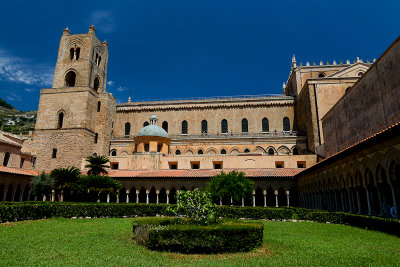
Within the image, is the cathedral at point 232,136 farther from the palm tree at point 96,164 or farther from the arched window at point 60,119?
the palm tree at point 96,164

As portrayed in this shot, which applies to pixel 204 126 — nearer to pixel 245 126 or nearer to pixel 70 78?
pixel 245 126

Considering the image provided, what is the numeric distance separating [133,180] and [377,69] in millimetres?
20748

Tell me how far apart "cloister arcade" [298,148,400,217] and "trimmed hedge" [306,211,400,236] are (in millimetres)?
922

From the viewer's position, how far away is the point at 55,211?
59.1 feet

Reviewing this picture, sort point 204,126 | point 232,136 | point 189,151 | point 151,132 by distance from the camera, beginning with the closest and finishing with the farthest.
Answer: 1. point 151,132
2. point 189,151
3. point 232,136
4. point 204,126

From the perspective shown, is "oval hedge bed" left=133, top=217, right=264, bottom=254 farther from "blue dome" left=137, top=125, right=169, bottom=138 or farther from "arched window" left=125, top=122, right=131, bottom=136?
"arched window" left=125, top=122, right=131, bottom=136

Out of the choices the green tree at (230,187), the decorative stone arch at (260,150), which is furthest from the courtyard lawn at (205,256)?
the decorative stone arch at (260,150)

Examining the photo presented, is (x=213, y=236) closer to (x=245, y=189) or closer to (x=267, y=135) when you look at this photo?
(x=245, y=189)

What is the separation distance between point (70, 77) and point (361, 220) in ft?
124

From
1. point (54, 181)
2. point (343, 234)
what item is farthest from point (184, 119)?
point (343, 234)

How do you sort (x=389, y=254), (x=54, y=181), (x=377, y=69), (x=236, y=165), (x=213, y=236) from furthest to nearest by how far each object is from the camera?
(x=236, y=165) < (x=54, y=181) < (x=377, y=69) < (x=213, y=236) < (x=389, y=254)

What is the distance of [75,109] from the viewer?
3369 centimetres

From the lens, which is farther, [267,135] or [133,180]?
[267,135]

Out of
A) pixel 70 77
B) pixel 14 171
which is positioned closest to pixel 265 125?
pixel 70 77
